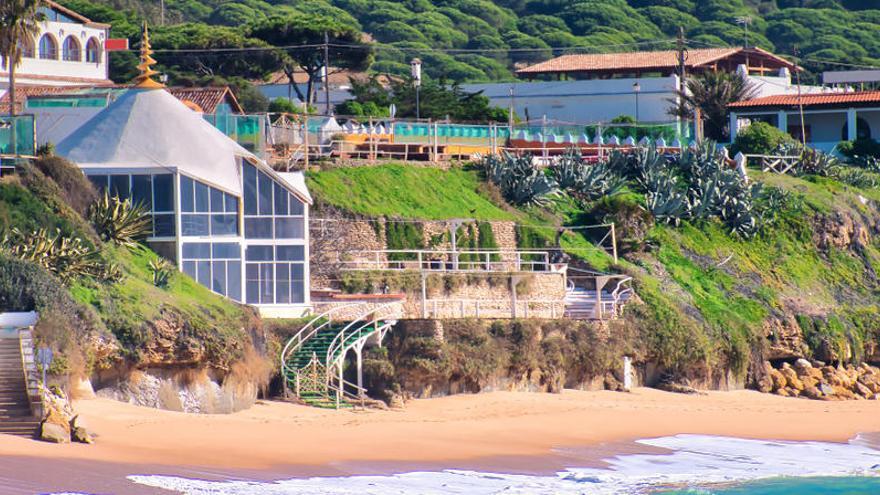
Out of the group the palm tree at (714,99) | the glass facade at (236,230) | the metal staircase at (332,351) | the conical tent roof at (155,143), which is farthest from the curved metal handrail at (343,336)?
the palm tree at (714,99)

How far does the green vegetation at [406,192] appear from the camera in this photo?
4409 cm

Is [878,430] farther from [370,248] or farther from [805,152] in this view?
[805,152]

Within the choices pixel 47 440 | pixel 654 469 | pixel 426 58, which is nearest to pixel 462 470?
pixel 654 469

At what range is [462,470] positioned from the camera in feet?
97.2

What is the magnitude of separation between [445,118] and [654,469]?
1262 inches

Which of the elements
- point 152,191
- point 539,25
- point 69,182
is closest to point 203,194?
point 152,191

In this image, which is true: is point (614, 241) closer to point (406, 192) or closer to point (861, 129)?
point (406, 192)

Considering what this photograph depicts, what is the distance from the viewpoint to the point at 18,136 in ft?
126

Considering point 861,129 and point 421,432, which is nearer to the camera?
point 421,432

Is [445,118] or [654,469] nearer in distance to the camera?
[654,469]

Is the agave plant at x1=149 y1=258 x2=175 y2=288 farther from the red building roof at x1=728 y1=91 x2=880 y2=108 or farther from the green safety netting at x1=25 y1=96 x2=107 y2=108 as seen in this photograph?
the red building roof at x1=728 y1=91 x2=880 y2=108

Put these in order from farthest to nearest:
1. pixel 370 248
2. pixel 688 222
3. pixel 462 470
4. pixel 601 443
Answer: pixel 688 222 → pixel 370 248 → pixel 601 443 → pixel 462 470

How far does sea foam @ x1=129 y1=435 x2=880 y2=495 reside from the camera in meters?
26.5

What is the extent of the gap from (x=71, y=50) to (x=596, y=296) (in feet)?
102
